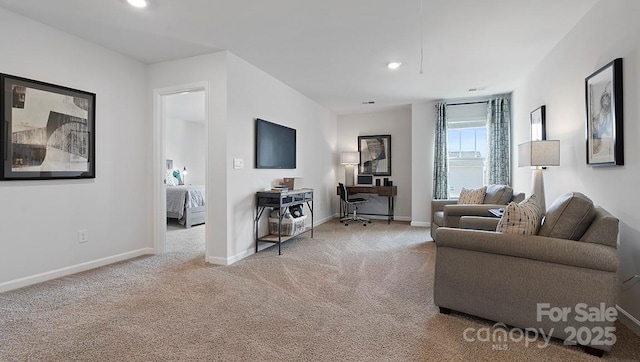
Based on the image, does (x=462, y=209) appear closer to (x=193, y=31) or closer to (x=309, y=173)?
(x=309, y=173)

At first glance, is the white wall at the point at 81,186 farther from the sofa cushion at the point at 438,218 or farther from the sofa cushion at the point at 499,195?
the sofa cushion at the point at 499,195

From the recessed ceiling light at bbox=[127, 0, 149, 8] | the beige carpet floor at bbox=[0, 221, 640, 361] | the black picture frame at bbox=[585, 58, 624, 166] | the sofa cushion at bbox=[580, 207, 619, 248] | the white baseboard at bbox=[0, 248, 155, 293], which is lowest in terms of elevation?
the beige carpet floor at bbox=[0, 221, 640, 361]

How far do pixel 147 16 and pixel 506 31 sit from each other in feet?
11.2

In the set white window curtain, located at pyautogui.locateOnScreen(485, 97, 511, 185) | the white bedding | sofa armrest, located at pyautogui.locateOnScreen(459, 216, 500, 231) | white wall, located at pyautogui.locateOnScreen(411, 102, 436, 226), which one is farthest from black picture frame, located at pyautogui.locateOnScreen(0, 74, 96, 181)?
white window curtain, located at pyautogui.locateOnScreen(485, 97, 511, 185)

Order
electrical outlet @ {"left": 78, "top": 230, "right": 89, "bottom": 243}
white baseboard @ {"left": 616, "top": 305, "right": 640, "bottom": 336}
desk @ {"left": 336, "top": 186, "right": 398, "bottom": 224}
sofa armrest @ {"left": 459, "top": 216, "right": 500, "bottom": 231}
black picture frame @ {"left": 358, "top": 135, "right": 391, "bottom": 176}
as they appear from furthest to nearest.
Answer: black picture frame @ {"left": 358, "top": 135, "right": 391, "bottom": 176} → desk @ {"left": 336, "top": 186, "right": 398, "bottom": 224} → electrical outlet @ {"left": 78, "top": 230, "right": 89, "bottom": 243} → sofa armrest @ {"left": 459, "top": 216, "right": 500, "bottom": 231} → white baseboard @ {"left": 616, "top": 305, "right": 640, "bottom": 336}

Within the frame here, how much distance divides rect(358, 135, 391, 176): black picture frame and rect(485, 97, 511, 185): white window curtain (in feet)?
6.76

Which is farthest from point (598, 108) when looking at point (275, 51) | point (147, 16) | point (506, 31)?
point (147, 16)

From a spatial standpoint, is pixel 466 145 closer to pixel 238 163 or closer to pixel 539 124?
pixel 539 124

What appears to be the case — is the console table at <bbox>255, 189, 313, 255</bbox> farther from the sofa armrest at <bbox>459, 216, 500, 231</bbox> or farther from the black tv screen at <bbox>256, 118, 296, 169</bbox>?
the sofa armrest at <bbox>459, 216, 500, 231</bbox>

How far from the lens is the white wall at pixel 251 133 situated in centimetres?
363

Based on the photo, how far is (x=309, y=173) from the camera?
19.0ft

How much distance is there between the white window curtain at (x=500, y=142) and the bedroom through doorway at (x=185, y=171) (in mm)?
4840

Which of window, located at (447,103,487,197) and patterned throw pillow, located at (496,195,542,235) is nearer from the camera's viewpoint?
patterned throw pillow, located at (496,195,542,235)

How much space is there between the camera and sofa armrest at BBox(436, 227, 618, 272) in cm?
170
